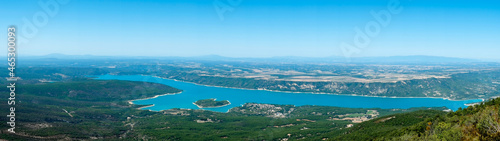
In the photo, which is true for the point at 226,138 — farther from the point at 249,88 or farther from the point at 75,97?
the point at 249,88

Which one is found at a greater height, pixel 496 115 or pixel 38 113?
pixel 496 115

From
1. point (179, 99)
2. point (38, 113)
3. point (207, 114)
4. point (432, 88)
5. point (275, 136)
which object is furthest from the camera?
point (432, 88)

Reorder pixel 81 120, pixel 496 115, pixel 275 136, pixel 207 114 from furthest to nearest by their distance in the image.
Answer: pixel 207 114 < pixel 81 120 < pixel 275 136 < pixel 496 115

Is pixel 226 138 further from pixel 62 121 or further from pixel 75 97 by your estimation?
pixel 75 97

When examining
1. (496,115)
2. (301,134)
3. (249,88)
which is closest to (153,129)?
(301,134)

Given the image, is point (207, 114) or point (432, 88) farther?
point (432, 88)

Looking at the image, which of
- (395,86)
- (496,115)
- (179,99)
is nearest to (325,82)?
(395,86)

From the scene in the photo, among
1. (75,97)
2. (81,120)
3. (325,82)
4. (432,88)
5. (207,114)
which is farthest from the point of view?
(325,82)

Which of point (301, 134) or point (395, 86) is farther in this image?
point (395, 86)

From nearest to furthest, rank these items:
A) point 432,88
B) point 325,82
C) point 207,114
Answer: point 207,114
point 432,88
point 325,82
